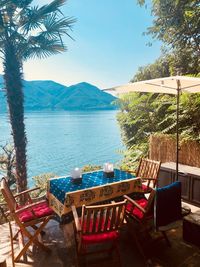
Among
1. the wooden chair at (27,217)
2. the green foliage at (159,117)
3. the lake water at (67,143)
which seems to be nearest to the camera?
the wooden chair at (27,217)

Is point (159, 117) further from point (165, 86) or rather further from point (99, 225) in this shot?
point (99, 225)

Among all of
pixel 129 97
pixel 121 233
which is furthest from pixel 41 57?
pixel 121 233

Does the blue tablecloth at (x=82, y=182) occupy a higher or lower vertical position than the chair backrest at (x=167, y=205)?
higher

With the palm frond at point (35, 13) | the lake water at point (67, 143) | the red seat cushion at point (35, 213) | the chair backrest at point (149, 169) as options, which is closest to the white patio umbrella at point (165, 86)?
the chair backrest at point (149, 169)

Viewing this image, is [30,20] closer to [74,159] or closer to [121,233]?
[121,233]

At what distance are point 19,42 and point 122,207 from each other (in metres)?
5.26

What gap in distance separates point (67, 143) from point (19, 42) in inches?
1629

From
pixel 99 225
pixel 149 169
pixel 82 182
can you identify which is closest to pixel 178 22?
pixel 149 169

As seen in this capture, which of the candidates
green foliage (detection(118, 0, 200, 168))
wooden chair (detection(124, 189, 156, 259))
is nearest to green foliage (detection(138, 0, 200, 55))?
green foliage (detection(118, 0, 200, 168))

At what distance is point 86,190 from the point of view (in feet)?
11.0

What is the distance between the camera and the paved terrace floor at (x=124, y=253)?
123 inches

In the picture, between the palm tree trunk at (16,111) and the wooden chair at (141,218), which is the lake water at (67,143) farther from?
the wooden chair at (141,218)

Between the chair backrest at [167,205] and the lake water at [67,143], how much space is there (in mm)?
16494

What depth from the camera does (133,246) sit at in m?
3.56
